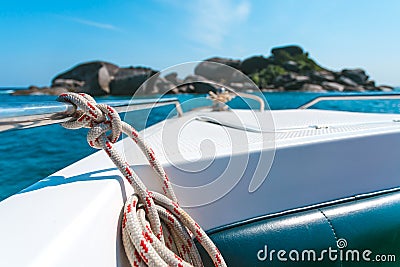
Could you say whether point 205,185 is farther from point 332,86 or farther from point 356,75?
point 356,75

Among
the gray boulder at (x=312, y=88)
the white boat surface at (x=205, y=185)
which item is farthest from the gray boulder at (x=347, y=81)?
the white boat surface at (x=205, y=185)

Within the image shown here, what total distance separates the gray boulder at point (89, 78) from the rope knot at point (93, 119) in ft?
71.0

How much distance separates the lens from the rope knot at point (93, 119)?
49 centimetres

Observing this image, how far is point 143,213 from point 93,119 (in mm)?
185

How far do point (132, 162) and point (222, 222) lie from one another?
10.4 inches

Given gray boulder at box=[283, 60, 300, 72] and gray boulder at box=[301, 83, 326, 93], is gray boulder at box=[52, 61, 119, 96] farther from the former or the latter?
gray boulder at box=[283, 60, 300, 72]

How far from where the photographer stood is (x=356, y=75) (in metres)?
26.6

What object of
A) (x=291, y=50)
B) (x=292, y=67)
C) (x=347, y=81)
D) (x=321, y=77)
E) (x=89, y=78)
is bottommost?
(x=89, y=78)

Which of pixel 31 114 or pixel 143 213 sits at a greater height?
pixel 31 114

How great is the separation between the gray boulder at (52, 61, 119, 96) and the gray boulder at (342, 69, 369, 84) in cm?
2104

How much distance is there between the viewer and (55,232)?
35 cm

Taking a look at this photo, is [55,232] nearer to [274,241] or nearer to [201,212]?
[201,212]

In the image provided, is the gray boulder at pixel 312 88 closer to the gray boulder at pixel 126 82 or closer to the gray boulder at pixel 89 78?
the gray boulder at pixel 126 82

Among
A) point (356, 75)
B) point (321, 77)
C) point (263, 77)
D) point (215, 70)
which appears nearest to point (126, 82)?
point (263, 77)
